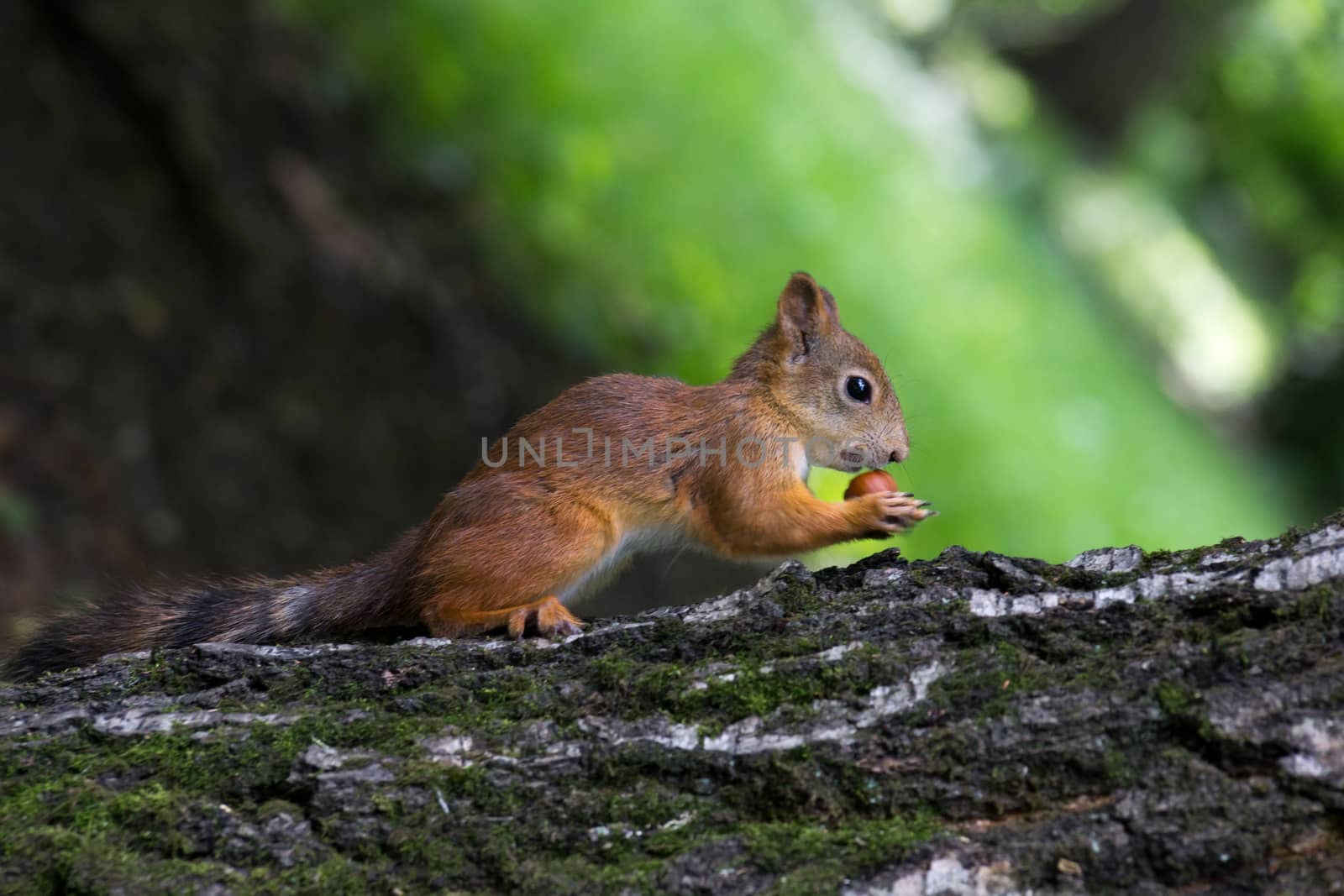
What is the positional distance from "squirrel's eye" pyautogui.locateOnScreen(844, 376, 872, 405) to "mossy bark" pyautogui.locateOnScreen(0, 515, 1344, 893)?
140 centimetres

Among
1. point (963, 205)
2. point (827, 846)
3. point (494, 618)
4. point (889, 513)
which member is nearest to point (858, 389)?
point (889, 513)

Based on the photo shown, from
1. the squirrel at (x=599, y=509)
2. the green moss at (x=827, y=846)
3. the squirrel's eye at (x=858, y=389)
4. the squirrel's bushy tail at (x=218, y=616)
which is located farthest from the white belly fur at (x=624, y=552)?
the green moss at (x=827, y=846)

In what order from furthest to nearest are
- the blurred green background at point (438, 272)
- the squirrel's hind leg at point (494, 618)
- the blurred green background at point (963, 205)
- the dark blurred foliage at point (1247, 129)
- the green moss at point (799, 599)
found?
the dark blurred foliage at point (1247, 129) < the blurred green background at point (963, 205) < the blurred green background at point (438, 272) < the squirrel's hind leg at point (494, 618) < the green moss at point (799, 599)

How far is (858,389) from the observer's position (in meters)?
3.56

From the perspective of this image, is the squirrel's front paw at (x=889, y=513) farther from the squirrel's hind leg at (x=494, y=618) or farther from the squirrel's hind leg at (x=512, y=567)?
the squirrel's hind leg at (x=494, y=618)

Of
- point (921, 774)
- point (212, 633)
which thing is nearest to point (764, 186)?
point (212, 633)

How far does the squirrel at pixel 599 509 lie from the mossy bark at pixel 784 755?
1.76 ft

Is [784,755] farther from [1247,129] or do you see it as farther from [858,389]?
[1247,129]

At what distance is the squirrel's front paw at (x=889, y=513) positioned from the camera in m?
3.06

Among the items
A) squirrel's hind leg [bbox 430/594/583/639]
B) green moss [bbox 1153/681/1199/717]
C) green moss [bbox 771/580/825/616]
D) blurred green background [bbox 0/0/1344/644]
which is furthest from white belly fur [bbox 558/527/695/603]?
blurred green background [bbox 0/0/1344/644]

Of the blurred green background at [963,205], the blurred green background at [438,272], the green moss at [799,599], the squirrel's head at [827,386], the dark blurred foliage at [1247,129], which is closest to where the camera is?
the green moss at [799,599]

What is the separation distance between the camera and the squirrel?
2.75 metres

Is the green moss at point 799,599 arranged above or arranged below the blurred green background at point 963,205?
below

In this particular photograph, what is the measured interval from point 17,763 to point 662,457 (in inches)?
67.0
